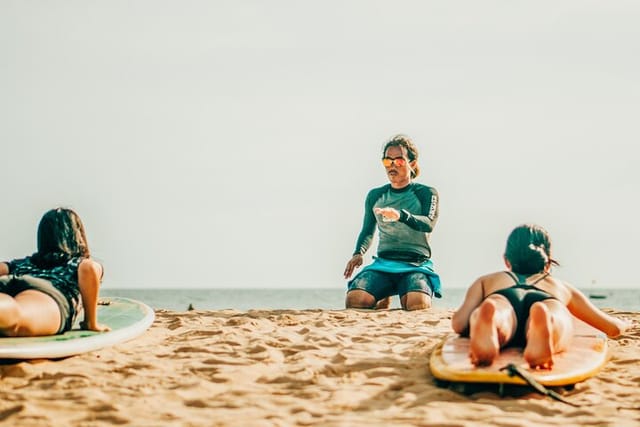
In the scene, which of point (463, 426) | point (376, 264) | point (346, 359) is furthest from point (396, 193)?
point (463, 426)

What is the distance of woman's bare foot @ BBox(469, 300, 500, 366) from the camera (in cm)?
521

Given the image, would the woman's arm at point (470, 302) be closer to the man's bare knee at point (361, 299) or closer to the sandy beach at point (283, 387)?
the sandy beach at point (283, 387)

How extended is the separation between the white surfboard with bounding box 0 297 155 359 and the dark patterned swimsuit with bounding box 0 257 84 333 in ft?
0.58

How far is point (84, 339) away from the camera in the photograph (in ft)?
20.5

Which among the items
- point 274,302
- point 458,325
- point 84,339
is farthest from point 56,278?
point 274,302

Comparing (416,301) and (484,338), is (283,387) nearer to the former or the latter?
(484,338)

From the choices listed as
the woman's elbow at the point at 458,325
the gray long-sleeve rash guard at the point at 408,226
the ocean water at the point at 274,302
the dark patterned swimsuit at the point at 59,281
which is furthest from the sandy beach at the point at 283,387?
the ocean water at the point at 274,302

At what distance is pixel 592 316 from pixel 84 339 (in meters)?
3.89

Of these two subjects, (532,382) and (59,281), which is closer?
(532,382)

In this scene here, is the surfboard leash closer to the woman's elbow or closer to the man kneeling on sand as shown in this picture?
the woman's elbow

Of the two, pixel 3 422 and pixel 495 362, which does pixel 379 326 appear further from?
pixel 3 422

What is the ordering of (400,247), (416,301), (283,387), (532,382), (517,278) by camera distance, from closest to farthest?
(532,382), (283,387), (517,278), (416,301), (400,247)

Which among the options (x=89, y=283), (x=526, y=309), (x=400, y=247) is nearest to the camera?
(x=526, y=309)

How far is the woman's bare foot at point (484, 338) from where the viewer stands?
5.21m
